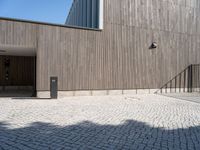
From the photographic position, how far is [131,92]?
11.0 m

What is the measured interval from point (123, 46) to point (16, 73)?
799cm

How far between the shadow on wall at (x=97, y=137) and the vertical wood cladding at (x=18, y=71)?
9.42 metres

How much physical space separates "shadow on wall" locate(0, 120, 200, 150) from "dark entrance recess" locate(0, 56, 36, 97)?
30.6 feet

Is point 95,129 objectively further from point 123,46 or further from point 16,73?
point 16,73

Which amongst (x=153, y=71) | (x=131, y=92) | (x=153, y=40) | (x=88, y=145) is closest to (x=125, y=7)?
(x=153, y=40)

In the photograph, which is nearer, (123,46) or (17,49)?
(17,49)

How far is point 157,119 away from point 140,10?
7.74 meters

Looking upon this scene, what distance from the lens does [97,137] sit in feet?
13.3

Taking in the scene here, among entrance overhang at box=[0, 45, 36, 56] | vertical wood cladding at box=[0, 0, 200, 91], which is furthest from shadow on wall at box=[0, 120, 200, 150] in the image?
entrance overhang at box=[0, 45, 36, 56]

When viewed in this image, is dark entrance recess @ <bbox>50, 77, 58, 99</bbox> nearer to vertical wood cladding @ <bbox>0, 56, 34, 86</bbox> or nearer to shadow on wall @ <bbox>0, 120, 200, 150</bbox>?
shadow on wall @ <bbox>0, 120, 200, 150</bbox>

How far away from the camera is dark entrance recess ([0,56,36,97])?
43.8 ft

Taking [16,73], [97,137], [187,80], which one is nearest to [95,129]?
[97,137]

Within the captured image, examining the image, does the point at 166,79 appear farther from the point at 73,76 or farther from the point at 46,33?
the point at 46,33

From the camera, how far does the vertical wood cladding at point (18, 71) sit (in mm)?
13336
